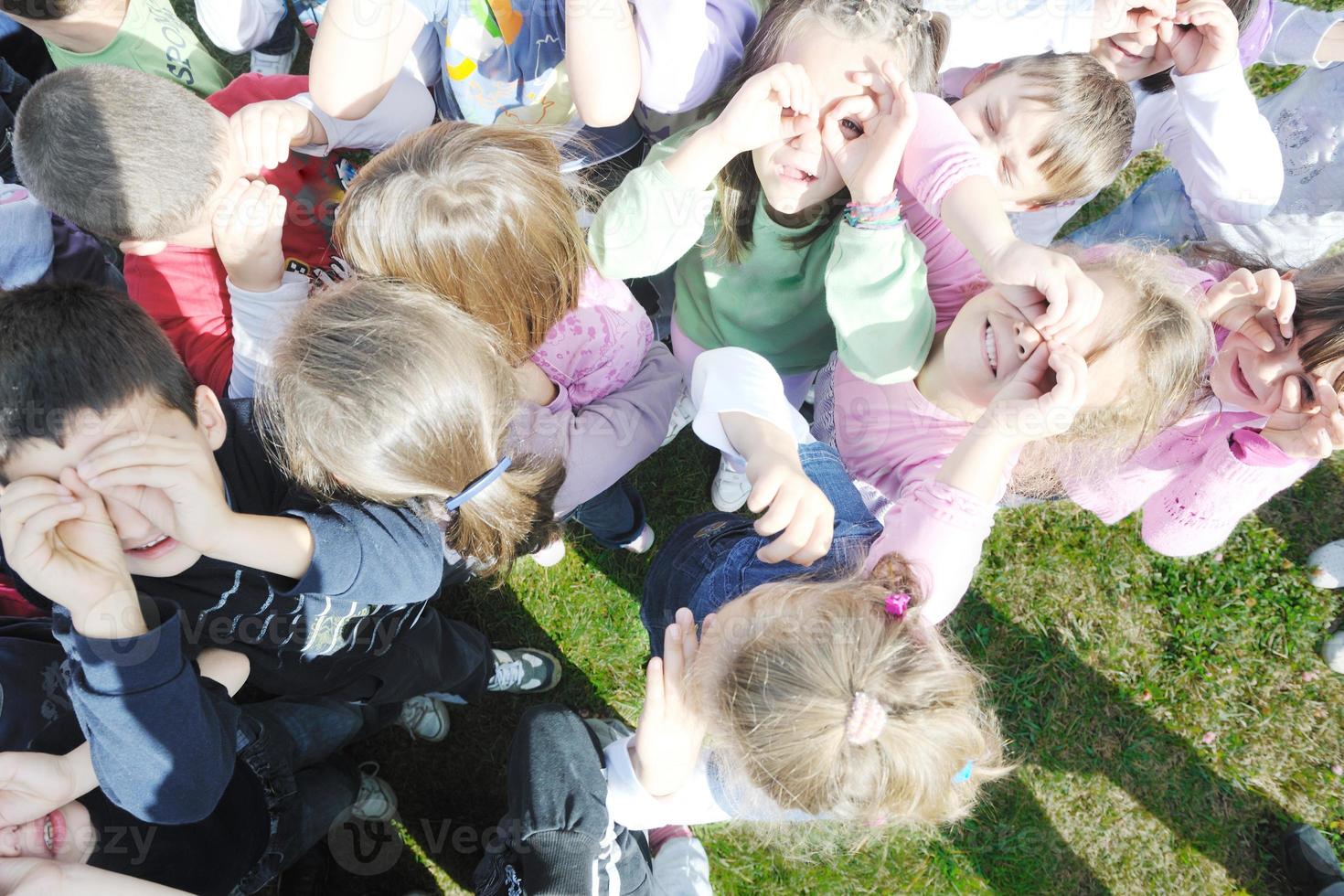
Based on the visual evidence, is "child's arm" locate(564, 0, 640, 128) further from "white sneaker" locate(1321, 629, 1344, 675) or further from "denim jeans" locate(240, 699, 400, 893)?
"white sneaker" locate(1321, 629, 1344, 675)

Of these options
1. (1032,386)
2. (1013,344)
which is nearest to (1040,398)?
(1032,386)

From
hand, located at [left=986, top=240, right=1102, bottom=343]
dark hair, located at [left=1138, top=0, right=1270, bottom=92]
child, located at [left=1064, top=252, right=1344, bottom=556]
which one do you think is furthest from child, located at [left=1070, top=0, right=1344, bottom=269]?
hand, located at [left=986, top=240, right=1102, bottom=343]

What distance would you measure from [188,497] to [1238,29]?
10.3ft

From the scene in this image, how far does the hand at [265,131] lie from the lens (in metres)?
2.23

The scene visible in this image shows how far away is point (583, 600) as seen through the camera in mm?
3340

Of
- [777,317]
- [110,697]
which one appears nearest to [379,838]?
[110,697]

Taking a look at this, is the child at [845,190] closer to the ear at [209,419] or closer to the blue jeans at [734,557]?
the blue jeans at [734,557]

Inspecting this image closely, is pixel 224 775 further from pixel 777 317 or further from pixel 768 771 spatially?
pixel 777 317

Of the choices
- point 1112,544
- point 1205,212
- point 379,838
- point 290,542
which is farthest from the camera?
point 1112,544

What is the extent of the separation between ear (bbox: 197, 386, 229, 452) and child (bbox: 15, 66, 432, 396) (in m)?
0.37

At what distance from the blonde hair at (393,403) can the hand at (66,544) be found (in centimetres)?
40

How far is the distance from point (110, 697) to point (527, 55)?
1.98 m

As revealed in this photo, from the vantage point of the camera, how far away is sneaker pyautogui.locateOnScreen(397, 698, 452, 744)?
120 inches

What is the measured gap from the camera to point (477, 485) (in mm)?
1834
